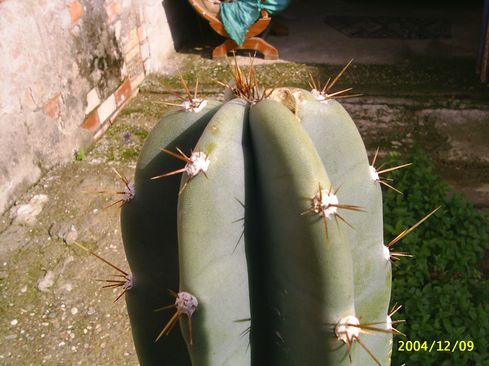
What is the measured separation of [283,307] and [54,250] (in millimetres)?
1994

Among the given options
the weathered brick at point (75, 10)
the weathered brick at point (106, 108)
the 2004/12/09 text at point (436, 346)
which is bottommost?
the 2004/12/09 text at point (436, 346)

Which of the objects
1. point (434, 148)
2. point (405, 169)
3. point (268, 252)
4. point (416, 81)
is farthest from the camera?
point (416, 81)

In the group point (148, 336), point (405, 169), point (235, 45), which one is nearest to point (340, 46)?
point (235, 45)

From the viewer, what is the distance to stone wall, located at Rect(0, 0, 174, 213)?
3166 millimetres

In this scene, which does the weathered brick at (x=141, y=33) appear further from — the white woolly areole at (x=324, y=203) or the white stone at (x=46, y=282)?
the white woolly areole at (x=324, y=203)

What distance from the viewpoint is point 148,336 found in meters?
1.65

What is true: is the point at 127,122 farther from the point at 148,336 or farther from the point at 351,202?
the point at 351,202

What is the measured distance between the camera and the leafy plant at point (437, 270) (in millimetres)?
2227

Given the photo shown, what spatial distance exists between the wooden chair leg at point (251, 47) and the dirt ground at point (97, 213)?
0.40 meters

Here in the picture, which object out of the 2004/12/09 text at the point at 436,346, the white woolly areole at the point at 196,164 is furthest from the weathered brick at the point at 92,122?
the white woolly areole at the point at 196,164

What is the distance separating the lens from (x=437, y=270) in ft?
8.38

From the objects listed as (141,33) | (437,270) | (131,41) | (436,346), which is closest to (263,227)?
(436,346)

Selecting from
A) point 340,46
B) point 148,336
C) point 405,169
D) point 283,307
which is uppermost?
point 283,307

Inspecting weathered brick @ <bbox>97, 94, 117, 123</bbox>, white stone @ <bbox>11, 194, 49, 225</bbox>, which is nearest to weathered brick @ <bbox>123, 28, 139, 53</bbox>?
weathered brick @ <bbox>97, 94, 117, 123</bbox>
